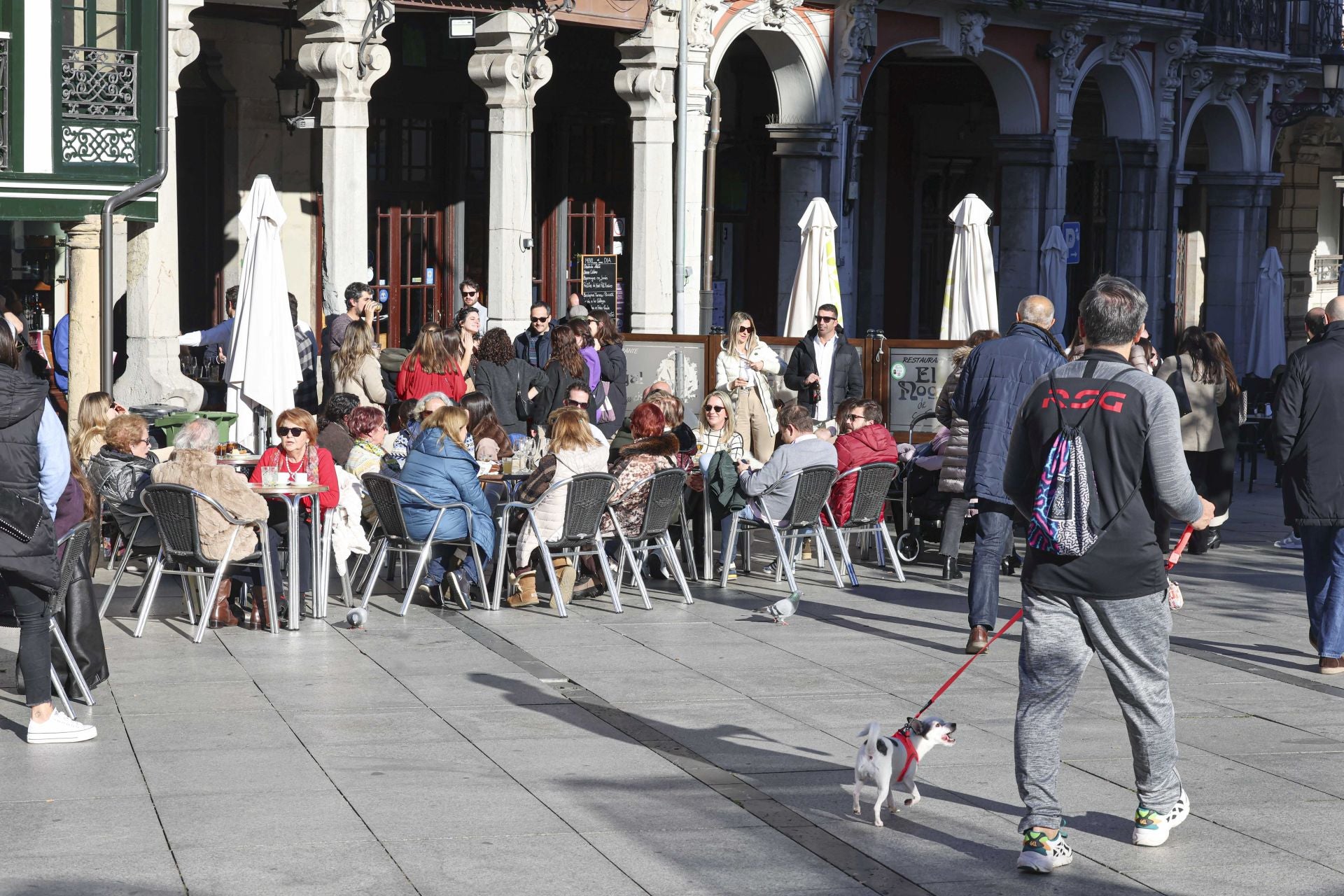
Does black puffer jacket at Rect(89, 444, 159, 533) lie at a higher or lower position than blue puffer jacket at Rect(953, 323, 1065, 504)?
lower

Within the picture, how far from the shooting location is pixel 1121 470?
6062mm

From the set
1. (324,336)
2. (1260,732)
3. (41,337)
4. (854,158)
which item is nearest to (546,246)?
(854,158)

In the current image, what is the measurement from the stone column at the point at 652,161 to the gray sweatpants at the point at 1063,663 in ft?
48.6

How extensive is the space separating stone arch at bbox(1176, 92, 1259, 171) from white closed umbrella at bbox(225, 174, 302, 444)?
70.7 ft

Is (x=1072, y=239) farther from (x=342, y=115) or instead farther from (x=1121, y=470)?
(x=1121, y=470)

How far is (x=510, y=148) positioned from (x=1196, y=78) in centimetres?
1500

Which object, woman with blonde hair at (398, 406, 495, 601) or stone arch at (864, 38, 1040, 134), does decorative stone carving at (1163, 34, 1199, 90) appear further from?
woman with blonde hair at (398, 406, 495, 601)

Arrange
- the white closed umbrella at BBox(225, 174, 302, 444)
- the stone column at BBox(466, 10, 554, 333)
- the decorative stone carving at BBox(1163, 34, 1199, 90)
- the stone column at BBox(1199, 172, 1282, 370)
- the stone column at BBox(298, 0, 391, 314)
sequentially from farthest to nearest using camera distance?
the stone column at BBox(1199, 172, 1282, 370)
the decorative stone carving at BBox(1163, 34, 1199, 90)
the stone column at BBox(466, 10, 554, 333)
the stone column at BBox(298, 0, 391, 314)
the white closed umbrella at BBox(225, 174, 302, 444)

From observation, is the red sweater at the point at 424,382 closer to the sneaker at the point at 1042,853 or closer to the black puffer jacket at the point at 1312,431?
the black puffer jacket at the point at 1312,431

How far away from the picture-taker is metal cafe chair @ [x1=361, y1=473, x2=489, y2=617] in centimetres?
1088

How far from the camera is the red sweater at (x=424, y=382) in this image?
1434 centimetres

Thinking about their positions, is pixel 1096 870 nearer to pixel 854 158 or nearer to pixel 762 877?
pixel 762 877

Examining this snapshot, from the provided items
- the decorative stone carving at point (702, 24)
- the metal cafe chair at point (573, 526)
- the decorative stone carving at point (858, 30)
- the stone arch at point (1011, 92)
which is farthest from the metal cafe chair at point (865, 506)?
the stone arch at point (1011, 92)

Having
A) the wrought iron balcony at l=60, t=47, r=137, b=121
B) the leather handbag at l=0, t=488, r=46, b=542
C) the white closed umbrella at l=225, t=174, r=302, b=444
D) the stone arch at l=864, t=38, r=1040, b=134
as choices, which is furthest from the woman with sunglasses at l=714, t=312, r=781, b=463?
the stone arch at l=864, t=38, r=1040, b=134
